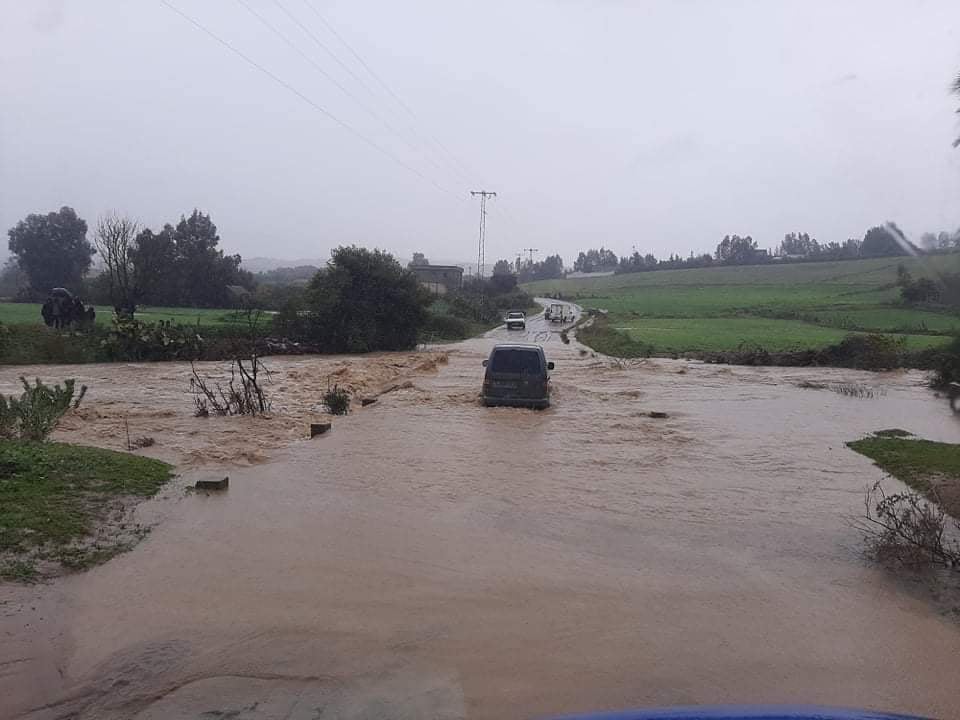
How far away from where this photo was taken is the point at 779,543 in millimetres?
8961

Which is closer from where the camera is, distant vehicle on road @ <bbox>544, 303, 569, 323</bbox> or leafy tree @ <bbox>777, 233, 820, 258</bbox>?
distant vehicle on road @ <bbox>544, 303, 569, 323</bbox>

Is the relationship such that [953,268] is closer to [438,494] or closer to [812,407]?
[438,494]

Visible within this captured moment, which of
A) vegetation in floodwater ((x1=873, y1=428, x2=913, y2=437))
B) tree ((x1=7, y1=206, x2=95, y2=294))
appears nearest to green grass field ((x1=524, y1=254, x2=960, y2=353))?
vegetation in floodwater ((x1=873, y1=428, x2=913, y2=437))

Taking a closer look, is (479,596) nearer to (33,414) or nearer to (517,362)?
(33,414)

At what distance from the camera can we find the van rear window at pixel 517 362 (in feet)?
58.4

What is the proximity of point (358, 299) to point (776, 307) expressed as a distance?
41.9 m

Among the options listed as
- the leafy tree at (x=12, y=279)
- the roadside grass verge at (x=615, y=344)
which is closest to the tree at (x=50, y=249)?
the leafy tree at (x=12, y=279)

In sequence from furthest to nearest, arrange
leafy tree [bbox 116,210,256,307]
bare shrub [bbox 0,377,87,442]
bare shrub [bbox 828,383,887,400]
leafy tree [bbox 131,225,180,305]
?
Result: 1. leafy tree [bbox 116,210,256,307]
2. leafy tree [bbox 131,225,180,305]
3. bare shrub [bbox 828,383,887,400]
4. bare shrub [bbox 0,377,87,442]

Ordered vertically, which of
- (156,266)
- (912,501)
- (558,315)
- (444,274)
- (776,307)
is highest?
(444,274)

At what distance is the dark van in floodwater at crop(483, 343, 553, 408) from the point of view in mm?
17828

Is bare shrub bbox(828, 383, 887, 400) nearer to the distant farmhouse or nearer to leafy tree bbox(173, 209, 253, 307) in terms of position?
leafy tree bbox(173, 209, 253, 307)

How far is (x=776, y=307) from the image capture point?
65562mm

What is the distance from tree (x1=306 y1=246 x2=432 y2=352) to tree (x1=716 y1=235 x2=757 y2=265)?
4265 inches

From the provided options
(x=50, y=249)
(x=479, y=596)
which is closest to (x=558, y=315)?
(x=50, y=249)
